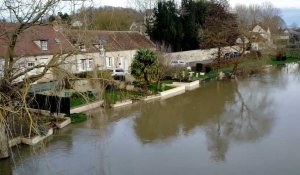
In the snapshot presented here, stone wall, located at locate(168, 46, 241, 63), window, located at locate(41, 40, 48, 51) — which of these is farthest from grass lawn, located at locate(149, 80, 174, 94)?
stone wall, located at locate(168, 46, 241, 63)

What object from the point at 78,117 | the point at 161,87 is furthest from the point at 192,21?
the point at 78,117

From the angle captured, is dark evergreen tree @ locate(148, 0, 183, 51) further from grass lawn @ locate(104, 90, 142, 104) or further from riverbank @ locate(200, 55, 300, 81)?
grass lawn @ locate(104, 90, 142, 104)

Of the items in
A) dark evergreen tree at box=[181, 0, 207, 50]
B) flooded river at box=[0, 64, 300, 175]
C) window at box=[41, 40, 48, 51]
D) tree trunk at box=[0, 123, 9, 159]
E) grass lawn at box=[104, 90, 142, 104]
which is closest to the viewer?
flooded river at box=[0, 64, 300, 175]

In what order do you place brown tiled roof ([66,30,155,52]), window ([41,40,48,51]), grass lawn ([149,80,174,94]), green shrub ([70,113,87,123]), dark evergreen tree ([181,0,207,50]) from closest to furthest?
1. green shrub ([70,113,87,123])
2. grass lawn ([149,80,174,94])
3. window ([41,40,48,51])
4. brown tiled roof ([66,30,155,52])
5. dark evergreen tree ([181,0,207,50])

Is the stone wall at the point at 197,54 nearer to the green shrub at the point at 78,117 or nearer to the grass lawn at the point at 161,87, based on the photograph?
the grass lawn at the point at 161,87

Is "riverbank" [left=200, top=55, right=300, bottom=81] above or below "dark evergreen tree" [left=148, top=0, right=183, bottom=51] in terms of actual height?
below

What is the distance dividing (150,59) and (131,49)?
27.1 ft

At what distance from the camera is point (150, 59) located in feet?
91.2

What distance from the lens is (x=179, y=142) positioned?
1697 centimetres

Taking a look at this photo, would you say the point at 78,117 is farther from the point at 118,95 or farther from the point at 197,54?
the point at 197,54

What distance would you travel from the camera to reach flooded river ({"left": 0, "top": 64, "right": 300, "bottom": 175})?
13.9m

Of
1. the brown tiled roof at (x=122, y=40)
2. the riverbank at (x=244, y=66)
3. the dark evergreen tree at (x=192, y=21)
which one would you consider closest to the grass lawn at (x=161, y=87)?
the brown tiled roof at (x=122, y=40)

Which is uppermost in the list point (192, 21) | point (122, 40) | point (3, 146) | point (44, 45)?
point (192, 21)

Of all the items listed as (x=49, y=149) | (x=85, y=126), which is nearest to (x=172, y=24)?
(x=85, y=126)
